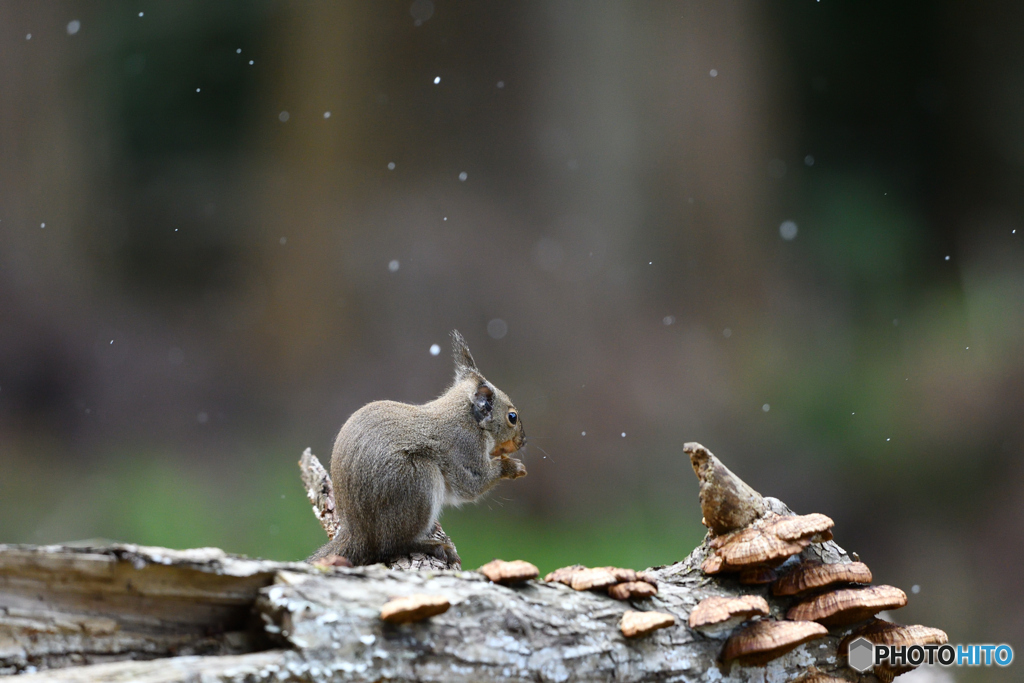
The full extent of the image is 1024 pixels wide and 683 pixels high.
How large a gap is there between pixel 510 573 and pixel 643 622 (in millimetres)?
291

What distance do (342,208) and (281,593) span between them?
377 cm

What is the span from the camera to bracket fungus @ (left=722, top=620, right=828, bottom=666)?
57.2 inches

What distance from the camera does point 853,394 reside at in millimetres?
4191

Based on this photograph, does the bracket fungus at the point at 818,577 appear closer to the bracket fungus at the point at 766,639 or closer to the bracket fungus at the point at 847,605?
the bracket fungus at the point at 847,605

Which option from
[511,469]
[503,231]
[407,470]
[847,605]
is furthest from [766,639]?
[503,231]

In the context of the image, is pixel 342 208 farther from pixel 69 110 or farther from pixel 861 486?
pixel 861 486

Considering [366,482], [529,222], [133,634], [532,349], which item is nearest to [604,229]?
[529,222]

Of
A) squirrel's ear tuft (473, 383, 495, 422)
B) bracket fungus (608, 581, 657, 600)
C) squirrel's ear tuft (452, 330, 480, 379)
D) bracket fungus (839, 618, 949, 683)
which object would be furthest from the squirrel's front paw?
bracket fungus (839, 618, 949, 683)

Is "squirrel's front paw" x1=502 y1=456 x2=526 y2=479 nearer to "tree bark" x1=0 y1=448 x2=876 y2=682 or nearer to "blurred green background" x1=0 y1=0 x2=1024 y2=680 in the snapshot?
"tree bark" x1=0 y1=448 x2=876 y2=682

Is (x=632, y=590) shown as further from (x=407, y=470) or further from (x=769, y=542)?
(x=407, y=470)

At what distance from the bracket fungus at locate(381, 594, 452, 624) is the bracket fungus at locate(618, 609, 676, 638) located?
391 millimetres

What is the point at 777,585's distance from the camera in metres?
1.69

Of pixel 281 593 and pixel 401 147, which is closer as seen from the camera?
pixel 281 593

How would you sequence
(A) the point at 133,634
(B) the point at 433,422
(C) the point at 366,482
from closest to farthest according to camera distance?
(A) the point at 133,634
(C) the point at 366,482
(B) the point at 433,422
